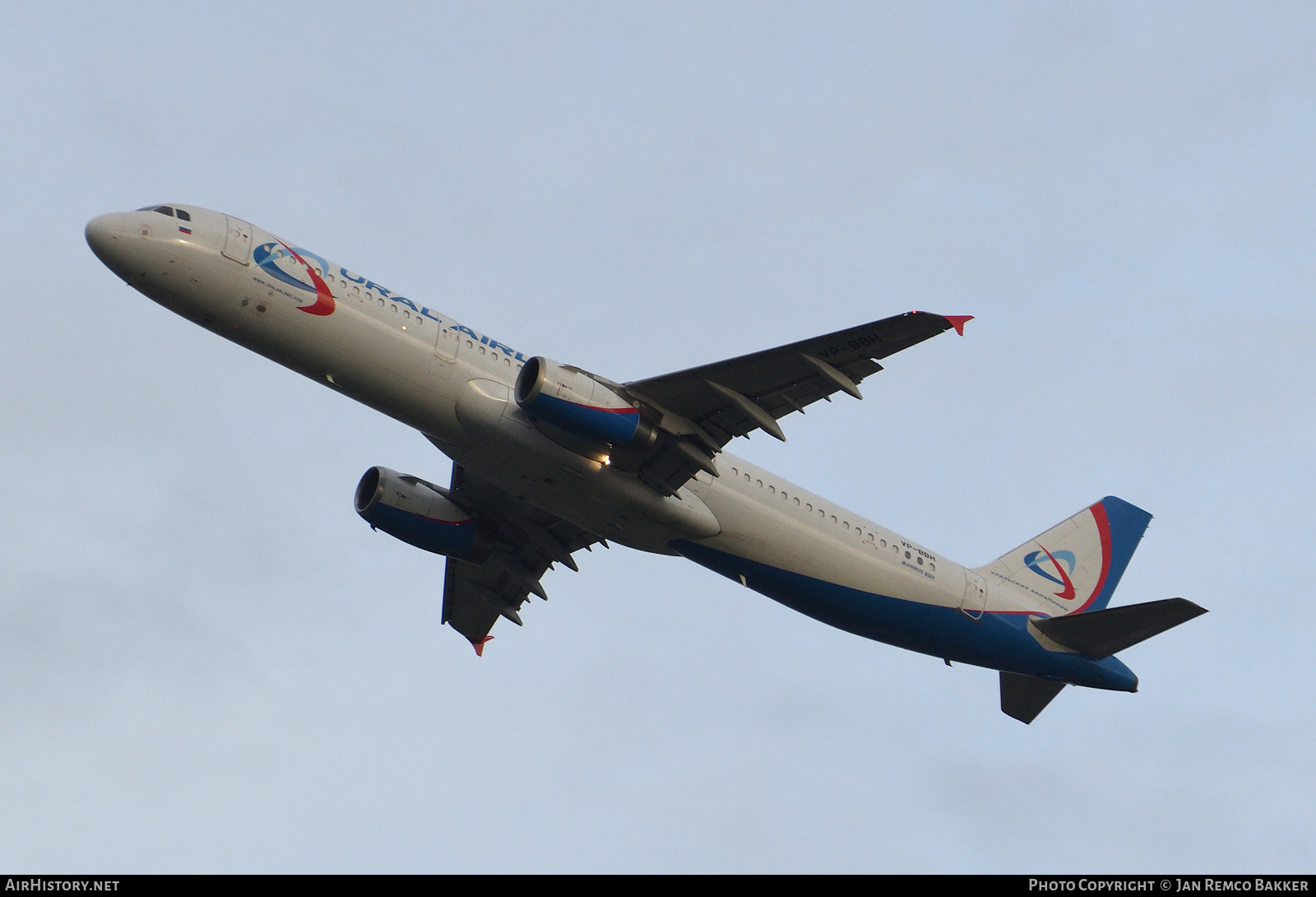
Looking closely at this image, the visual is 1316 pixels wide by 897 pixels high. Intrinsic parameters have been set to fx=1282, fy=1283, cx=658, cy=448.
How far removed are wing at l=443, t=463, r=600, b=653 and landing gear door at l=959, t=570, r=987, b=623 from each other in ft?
35.9

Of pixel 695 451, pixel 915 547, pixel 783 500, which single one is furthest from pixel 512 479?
pixel 915 547

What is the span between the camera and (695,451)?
3203 centimetres

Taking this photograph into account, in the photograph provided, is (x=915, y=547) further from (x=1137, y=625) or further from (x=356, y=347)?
(x=356, y=347)

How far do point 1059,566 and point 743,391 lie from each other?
1487cm

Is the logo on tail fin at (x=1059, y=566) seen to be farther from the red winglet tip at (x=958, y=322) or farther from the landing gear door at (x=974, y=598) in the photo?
the red winglet tip at (x=958, y=322)

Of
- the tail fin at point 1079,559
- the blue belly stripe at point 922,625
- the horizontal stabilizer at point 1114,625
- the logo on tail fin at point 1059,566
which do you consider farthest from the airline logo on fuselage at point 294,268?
the logo on tail fin at point 1059,566

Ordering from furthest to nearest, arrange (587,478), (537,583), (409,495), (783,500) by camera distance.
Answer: (537,583) → (409,495) → (783,500) → (587,478)

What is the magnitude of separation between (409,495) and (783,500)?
10.9 meters

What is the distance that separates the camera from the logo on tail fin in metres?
40.1

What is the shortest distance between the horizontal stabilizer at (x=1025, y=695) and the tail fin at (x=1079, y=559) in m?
2.34

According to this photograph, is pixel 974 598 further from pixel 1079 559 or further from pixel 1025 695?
pixel 1079 559

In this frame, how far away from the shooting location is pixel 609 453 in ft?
104

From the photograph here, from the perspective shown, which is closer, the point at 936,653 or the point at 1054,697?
the point at 936,653

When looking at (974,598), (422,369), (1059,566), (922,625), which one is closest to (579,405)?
(422,369)
